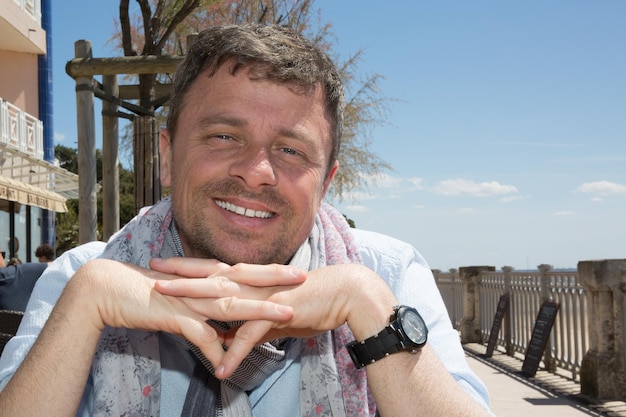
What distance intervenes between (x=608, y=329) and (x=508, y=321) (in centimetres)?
401

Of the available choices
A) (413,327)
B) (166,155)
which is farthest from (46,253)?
(413,327)

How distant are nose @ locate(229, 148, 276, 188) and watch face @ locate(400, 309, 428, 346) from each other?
1.73 ft

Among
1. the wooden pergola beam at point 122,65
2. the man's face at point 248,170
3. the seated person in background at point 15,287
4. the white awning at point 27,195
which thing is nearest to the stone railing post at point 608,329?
→ the wooden pergola beam at point 122,65

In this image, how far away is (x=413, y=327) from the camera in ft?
6.05

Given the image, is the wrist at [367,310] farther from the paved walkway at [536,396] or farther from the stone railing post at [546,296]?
the stone railing post at [546,296]

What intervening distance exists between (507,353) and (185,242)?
1038cm

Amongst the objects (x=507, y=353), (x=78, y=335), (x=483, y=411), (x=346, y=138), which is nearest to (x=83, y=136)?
(x=78, y=335)

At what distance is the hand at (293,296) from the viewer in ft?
5.95

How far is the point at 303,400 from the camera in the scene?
2.12 m

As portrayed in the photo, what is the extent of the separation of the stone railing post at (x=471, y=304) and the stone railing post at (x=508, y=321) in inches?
74.2

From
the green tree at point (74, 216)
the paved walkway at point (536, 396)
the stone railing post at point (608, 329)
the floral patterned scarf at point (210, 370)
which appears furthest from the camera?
the green tree at point (74, 216)

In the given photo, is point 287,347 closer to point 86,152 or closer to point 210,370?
point 210,370

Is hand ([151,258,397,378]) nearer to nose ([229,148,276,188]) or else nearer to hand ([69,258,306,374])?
hand ([69,258,306,374])

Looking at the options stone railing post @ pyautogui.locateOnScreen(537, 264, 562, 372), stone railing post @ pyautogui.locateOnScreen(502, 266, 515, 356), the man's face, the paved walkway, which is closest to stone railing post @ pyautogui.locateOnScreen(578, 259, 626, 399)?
the paved walkway
